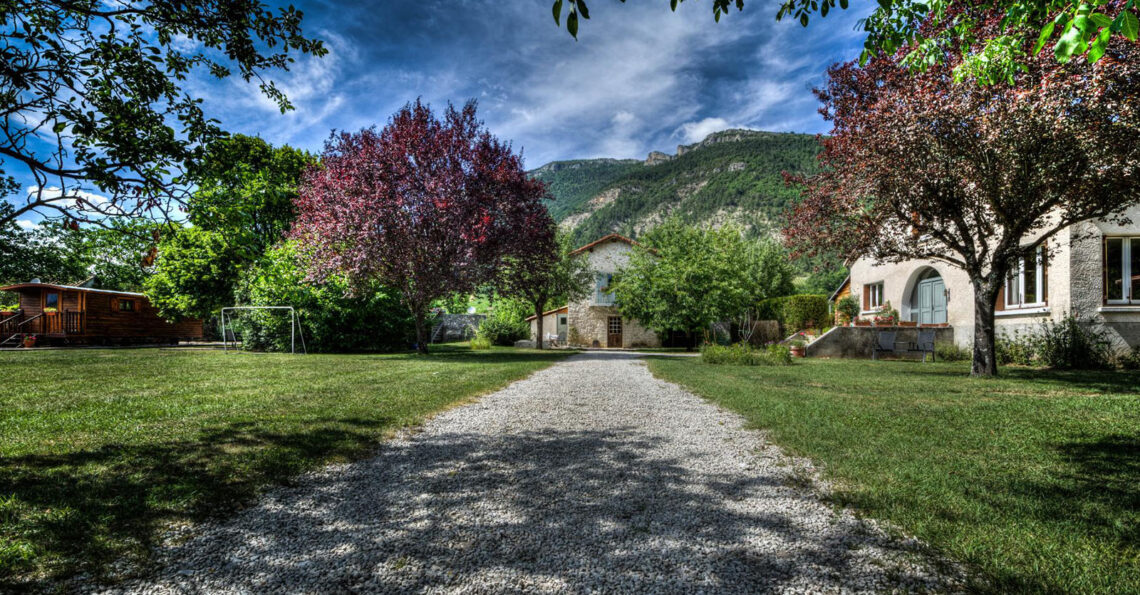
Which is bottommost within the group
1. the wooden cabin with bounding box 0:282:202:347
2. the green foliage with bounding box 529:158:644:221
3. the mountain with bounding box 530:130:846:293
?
the wooden cabin with bounding box 0:282:202:347

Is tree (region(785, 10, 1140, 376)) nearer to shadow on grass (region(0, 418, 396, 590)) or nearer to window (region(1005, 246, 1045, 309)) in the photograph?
window (region(1005, 246, 1045, 309))

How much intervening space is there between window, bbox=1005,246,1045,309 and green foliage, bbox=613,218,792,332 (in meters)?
11.5

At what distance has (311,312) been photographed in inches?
781

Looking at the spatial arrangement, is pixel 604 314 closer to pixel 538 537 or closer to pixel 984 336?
pixel 984 336

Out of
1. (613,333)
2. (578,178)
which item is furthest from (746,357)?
(578,178)

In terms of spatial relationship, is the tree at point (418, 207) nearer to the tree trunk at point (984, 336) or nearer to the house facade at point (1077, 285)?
the house facade at point (1077, 285)

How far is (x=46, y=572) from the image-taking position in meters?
2.32

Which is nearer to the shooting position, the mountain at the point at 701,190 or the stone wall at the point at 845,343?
the stone wall at the point at 845,343

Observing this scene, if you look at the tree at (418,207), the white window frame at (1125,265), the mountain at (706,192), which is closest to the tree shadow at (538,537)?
the tree at (418,207)

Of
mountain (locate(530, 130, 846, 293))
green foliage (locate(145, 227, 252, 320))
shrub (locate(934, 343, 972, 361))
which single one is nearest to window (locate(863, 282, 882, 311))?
shrub (locate(934, 343, 972, 361))

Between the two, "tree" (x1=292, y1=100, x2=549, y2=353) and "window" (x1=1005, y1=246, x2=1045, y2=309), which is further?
"tree" (x1=292, y1=100, x2=549, y2=353)

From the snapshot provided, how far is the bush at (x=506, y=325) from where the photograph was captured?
105 feet

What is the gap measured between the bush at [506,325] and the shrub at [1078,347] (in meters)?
24.4

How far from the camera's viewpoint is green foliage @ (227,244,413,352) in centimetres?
1980
